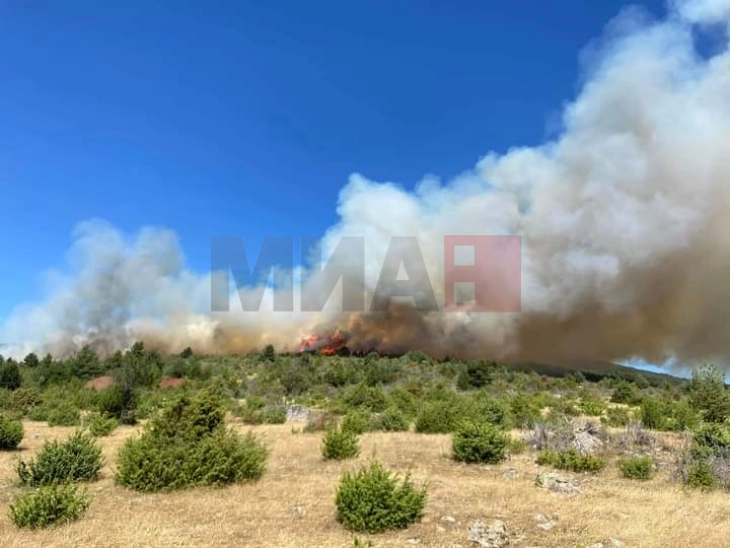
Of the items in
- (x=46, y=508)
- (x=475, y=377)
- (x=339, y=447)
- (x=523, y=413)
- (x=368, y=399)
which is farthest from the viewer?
(x=475, y=377)

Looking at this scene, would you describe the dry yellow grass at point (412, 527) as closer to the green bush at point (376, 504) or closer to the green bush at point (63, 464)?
the green bush at point (376, 504)

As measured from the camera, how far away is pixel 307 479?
1664 centimetres

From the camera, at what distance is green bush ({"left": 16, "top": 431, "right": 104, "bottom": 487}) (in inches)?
605

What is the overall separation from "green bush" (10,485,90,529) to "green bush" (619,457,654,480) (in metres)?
16.6

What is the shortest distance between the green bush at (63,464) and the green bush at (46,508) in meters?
3.78

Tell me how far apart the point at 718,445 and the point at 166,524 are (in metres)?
20.0

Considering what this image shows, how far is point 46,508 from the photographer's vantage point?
36.8 feet

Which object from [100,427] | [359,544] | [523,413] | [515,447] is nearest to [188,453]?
[359,544]

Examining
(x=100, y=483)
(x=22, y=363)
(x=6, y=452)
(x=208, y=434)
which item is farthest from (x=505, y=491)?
(x=22, y=363)

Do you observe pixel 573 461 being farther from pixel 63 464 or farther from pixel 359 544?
pixel 63 464

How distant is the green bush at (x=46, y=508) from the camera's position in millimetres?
11008

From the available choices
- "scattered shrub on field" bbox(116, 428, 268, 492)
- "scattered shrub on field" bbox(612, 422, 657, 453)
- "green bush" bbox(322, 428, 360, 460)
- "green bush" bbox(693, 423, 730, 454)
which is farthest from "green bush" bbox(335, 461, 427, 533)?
"scattered shrub on field" bbox(612, 422, 657, 453)

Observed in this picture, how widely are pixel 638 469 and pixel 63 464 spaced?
18773 mm

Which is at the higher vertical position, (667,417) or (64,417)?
(667,417)
